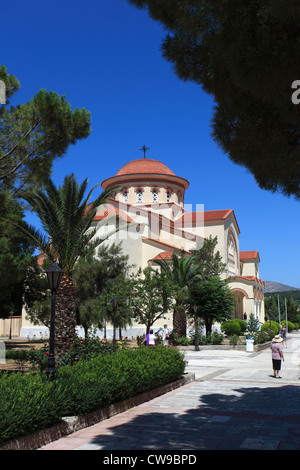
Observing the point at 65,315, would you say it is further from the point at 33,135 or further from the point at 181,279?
the point at 181,279

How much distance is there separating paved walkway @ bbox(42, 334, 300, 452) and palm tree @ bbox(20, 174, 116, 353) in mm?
3744

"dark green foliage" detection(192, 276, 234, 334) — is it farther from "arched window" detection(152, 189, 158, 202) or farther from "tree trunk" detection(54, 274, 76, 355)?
"tree trunk" detection(54, 274, 76, 355)

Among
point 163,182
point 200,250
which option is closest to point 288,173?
point 200,250

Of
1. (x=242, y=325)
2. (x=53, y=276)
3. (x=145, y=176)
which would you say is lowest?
(x=242, y=325)

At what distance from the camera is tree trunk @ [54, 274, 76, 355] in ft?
38.2

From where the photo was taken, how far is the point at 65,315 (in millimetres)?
11781

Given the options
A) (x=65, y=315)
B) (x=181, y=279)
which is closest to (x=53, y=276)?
(x=65, y=315)

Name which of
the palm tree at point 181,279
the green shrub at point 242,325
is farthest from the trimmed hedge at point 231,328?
the palm tree at point 181,279

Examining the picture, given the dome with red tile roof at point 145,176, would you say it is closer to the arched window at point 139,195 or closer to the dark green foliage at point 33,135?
the arched window at point 139,195

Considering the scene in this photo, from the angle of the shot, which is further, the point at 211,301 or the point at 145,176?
the point at 145,176

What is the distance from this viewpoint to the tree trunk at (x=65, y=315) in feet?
38.2

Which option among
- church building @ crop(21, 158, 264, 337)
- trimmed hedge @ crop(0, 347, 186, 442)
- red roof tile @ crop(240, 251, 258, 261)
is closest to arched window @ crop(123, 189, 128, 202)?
church building @ crop(21, 158, 264, 337)

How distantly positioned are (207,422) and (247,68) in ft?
18.0
